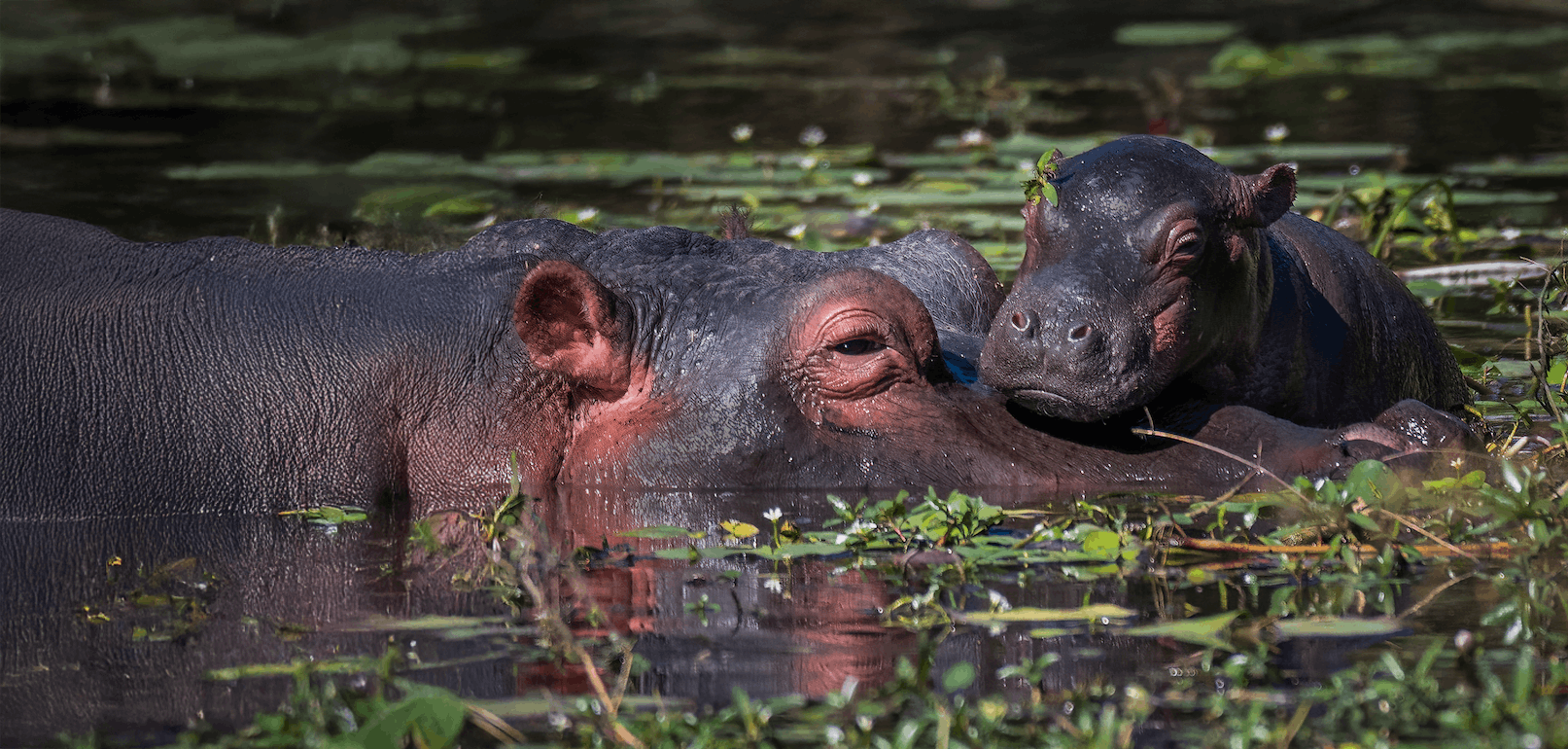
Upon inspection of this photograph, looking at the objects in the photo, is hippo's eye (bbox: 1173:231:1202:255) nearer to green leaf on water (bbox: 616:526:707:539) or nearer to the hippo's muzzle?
the hippo's muzzle

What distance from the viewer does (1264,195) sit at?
548 centimetres

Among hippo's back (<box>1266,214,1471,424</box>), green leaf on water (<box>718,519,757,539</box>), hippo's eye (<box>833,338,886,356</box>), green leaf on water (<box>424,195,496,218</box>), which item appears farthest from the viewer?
green leaf on water (<box>424,195,496,218</box>)

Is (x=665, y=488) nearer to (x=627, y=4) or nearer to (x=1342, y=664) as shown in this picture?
(x=1342, y=664)

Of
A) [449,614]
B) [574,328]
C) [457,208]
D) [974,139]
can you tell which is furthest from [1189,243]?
[974,139]

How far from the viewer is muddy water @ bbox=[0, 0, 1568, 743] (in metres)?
4.02

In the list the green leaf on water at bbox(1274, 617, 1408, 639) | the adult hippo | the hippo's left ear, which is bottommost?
the green leaf on water at bbox(1274, 617, 1408, 639)

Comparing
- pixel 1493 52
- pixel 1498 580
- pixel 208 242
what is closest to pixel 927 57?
pixel 1493 52

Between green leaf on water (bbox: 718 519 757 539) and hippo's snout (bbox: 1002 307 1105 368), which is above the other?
hippo's snout (bbox: 1002 307 1105 368)

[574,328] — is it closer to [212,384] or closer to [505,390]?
[505,390]

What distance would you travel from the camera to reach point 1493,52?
57.8 feet

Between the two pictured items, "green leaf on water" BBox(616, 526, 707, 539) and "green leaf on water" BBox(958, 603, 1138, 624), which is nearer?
"green leaf on water" BBox(958, 603, 1138, 624)

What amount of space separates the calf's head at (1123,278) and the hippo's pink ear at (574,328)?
108cm

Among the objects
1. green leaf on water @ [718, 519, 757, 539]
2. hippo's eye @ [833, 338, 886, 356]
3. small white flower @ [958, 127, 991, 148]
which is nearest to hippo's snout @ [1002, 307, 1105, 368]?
hippo's eye @ [833, 338, 886, 356]

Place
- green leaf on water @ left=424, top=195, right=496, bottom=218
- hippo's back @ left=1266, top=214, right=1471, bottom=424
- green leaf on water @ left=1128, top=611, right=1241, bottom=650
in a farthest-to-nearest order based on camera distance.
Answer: green leaf on water @ left=424, top=195, right=496, bottom=218 < hippo's back @ left=1266, top=214, right=1471, bottom=424 < green leaf on water @ left=1128, top=611, right=1241, bottom=650
